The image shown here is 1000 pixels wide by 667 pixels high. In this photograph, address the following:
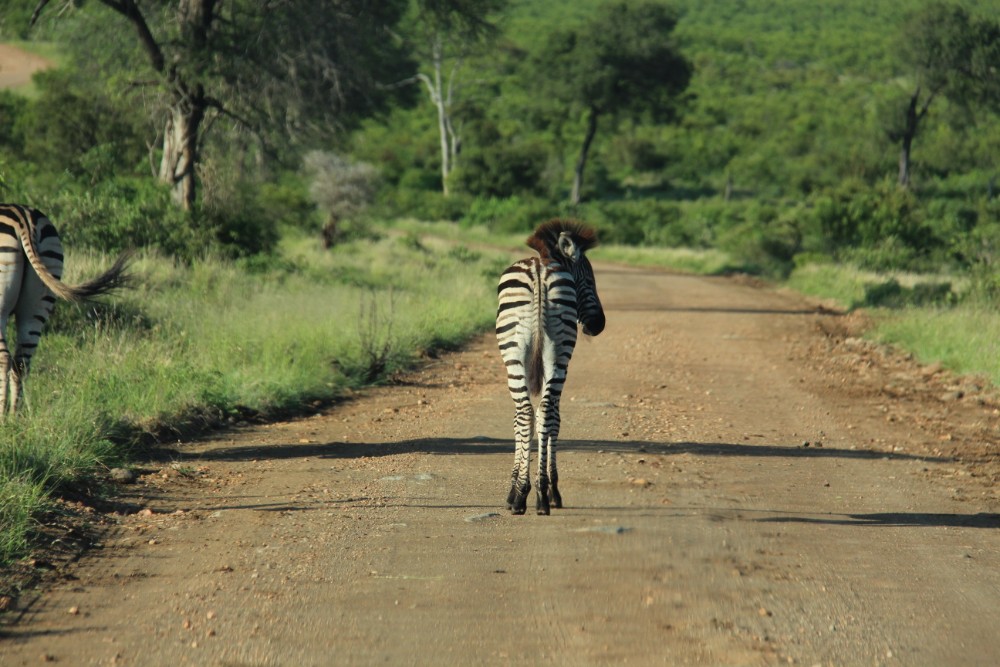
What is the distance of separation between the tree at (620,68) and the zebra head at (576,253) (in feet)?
169

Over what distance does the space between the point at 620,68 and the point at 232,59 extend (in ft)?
136

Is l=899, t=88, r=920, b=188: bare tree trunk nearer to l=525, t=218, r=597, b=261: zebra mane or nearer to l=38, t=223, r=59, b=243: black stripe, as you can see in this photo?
l=525, t=218, r=597, b=261: zebra mane

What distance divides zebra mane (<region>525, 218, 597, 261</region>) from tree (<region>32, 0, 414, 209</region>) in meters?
14.4

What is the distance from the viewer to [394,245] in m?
33.3

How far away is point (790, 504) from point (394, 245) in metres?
26.5

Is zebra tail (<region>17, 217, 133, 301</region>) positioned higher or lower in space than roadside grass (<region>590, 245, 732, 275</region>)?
higher

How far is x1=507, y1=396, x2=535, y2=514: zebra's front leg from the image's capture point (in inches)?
273

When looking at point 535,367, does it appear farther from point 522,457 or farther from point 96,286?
point 96,286

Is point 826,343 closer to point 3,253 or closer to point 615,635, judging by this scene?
point 3,253

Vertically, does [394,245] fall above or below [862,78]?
below

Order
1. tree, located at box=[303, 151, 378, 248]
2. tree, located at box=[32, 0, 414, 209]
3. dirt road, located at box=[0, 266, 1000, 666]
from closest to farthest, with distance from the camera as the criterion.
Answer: dirt road, located at box=[0, 266, 1000, 666] → tree, located at box=[32, 0, 414, 209] → tree, located at box=[303, 151, 378, 248]

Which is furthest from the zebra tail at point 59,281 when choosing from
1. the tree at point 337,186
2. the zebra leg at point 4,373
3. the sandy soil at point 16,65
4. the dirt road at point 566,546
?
the sandy soil at point 16,65

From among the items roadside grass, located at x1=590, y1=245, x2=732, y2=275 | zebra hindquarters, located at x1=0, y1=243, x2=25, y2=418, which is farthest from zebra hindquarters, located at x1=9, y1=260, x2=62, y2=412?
roadside grass, located at x1=590, y1=245, x2=732, y2=275

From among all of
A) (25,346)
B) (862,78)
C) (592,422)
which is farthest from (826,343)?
(862,78)
